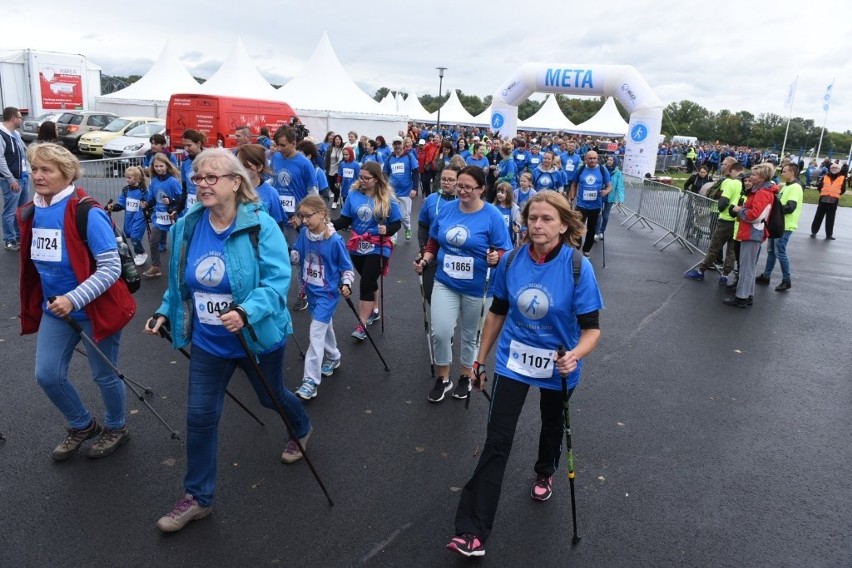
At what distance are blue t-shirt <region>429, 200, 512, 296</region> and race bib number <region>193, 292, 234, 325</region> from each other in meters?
2.09

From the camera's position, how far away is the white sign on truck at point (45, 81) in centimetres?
2653

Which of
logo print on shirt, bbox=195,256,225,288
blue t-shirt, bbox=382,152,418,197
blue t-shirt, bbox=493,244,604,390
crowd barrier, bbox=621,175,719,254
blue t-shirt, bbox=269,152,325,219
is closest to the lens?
logo print on shirt, bbox=195,256,225,288

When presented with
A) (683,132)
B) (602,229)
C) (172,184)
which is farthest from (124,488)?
(683,132)

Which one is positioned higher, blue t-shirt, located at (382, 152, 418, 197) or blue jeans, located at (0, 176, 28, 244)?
blue t-shirt, located at (382, 152, 418, 197)

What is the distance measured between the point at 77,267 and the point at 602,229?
11279 millimetres

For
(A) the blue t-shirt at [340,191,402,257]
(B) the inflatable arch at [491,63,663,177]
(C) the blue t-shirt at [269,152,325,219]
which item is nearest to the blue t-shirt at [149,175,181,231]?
→ (C) the blue t-shirt at [269,152,325,219]

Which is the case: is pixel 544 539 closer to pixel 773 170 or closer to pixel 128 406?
pixel 128 406

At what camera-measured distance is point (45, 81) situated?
2759 cm

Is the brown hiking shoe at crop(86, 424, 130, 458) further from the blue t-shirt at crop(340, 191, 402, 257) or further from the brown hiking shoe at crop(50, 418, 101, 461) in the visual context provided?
the blue t-shirt at crop(340, 191, 402, 257)

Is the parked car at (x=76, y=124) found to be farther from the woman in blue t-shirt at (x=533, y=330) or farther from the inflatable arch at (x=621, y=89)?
the woman in blue t-shirt at (x=533, y=330)

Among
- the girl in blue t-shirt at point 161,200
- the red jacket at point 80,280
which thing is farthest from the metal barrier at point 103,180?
the red jacket at point 80,280

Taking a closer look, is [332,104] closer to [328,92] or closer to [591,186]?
[328,92]

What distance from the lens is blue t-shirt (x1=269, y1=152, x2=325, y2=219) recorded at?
7.77 meters

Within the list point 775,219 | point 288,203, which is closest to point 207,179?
point 288,203
